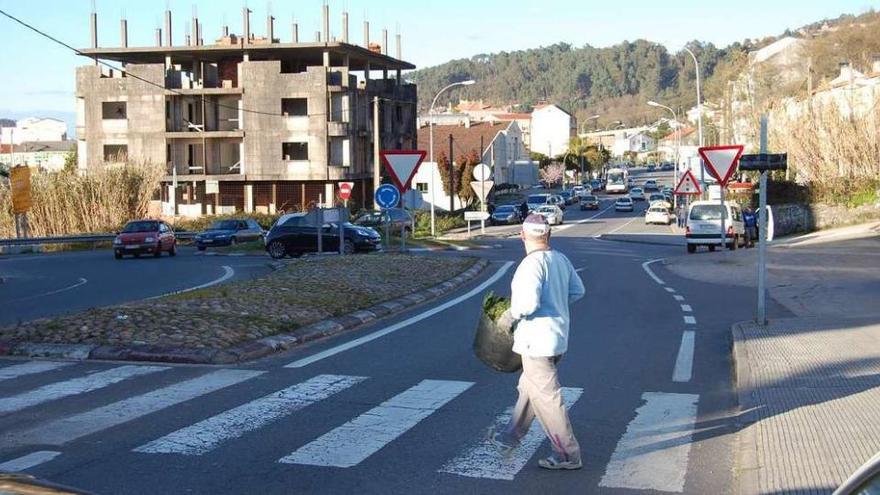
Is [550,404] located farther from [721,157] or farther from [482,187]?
[482,187]

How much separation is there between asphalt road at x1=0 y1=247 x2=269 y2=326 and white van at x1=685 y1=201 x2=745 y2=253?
14905 millimetres

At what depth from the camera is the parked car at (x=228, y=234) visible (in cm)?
4644

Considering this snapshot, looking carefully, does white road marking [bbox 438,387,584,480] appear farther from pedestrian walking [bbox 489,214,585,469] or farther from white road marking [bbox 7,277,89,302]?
white road marking [bbox 7,277,89,302]

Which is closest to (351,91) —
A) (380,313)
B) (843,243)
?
(843,243)

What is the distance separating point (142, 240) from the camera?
3897 centimetres

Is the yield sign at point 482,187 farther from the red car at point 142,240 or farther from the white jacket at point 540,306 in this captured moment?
the white jacket at point 540,306

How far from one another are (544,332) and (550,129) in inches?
6596

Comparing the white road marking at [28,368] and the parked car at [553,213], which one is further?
the parked car at [553,213]

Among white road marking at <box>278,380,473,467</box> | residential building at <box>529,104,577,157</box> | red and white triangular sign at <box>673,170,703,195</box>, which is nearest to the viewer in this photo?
white road marking at <box>278,380,473,467</box>

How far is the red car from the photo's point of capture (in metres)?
38.8

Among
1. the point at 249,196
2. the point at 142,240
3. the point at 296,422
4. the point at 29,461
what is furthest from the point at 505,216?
the point at 29,461

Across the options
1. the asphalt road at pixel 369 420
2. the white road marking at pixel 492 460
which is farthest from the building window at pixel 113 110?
the white road marking at pixel 492 460

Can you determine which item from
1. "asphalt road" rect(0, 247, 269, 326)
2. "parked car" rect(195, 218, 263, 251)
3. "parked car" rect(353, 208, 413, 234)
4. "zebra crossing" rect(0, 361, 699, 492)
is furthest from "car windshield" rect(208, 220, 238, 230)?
"zebra crossing" rect(0, 361, 699, 492)

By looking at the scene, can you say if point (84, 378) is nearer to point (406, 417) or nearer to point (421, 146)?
point (406, 417)
